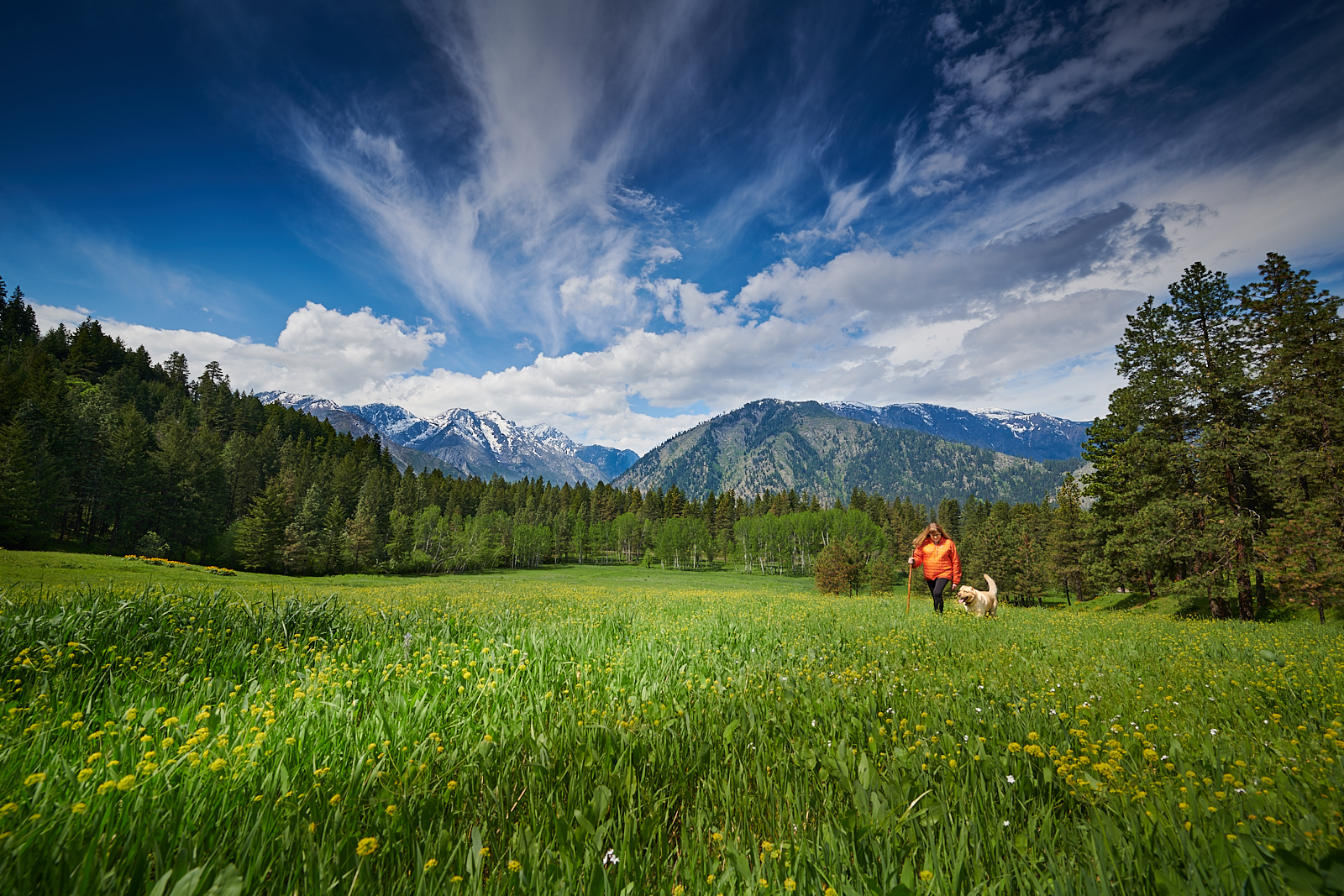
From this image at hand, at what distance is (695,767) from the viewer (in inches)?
135

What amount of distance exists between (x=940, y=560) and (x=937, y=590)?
0.85 m

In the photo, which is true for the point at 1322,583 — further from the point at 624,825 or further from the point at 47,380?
the point at 47,380

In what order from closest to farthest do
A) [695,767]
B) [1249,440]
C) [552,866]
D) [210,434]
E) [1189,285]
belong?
[552,866]
[695,767]
[1249,440]
[1189,285]
[210,434]

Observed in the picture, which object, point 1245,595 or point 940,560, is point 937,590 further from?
point 1245,595

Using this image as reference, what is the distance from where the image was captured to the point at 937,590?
13.3m

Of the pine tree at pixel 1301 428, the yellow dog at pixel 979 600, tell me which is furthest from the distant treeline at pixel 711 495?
the yellow dog at pixel 979 600

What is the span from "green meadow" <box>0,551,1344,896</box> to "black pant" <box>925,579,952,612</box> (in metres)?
6.72

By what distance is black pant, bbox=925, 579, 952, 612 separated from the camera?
12.9 m

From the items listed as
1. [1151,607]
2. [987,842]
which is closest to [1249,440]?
[1151,607]

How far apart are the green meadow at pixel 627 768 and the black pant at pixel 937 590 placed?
6.72 m

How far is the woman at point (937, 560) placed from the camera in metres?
13.3

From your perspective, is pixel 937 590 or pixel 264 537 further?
pixel 264 537

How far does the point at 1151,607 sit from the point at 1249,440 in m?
13.0

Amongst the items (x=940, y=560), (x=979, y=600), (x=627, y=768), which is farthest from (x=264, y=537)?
(x=627, y=768)
